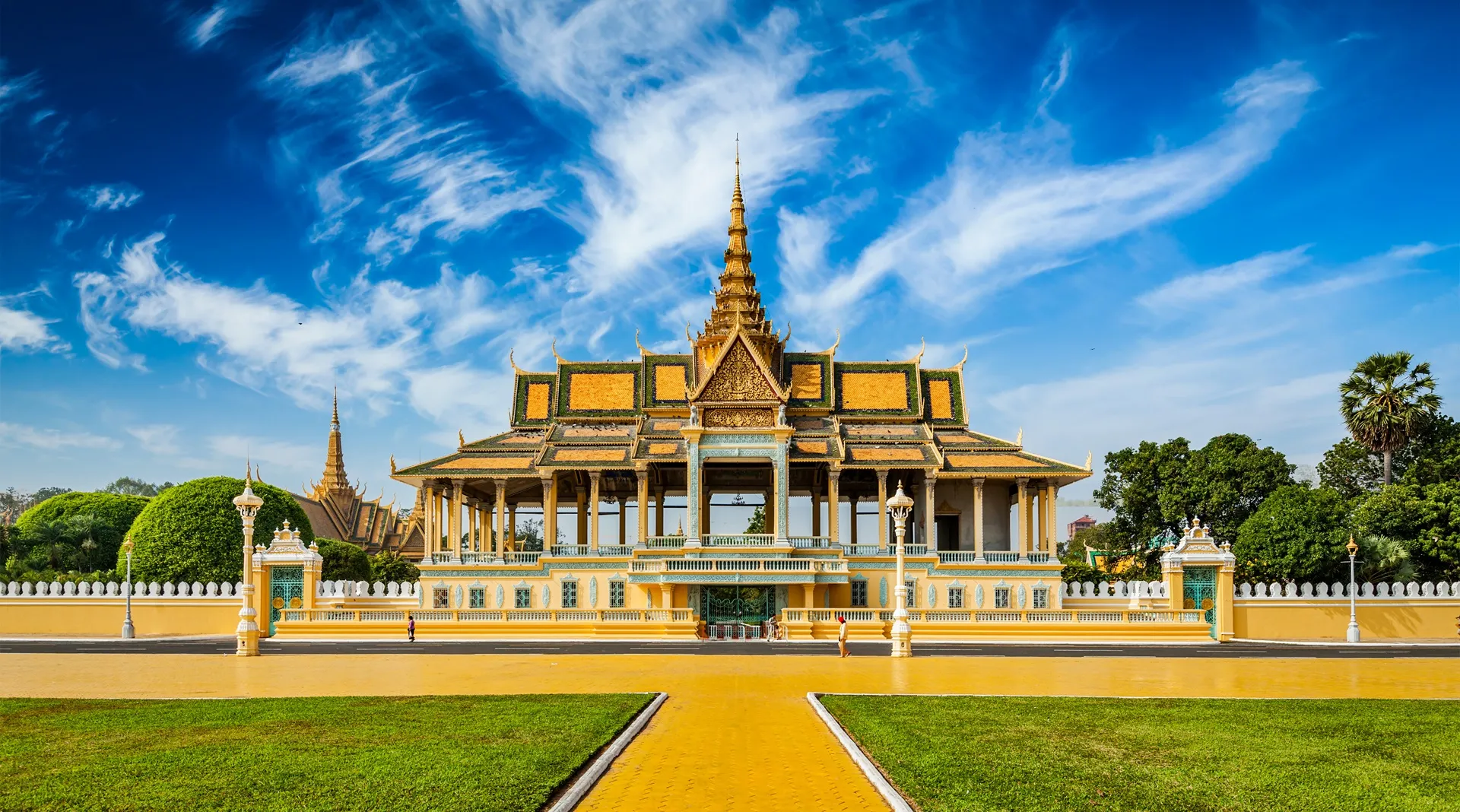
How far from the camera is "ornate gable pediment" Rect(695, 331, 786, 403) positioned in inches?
1857

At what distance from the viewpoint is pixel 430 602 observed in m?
44.8

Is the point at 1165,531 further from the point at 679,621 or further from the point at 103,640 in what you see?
the point at 103,640

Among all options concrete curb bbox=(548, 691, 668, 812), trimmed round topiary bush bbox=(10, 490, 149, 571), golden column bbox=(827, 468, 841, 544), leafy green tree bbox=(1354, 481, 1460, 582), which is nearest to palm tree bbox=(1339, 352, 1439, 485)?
leafy green tree bbox=(1354, 481, 1460, 582)

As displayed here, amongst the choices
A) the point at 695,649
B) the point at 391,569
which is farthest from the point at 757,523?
the point at 695,649

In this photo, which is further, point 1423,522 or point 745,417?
point 745,417

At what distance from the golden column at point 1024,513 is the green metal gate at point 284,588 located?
29.0 metres

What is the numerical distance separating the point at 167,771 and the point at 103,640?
99.2 ft

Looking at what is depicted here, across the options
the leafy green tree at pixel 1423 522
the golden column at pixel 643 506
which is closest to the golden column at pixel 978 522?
the golden column at pixel 643 506

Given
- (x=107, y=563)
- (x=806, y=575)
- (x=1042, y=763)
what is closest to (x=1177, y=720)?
(x=1042, y=763)

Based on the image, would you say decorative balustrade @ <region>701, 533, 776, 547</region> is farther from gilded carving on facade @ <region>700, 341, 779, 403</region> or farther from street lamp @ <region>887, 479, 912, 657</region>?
street lamp @ <region>887, 479, 912, 657</region>

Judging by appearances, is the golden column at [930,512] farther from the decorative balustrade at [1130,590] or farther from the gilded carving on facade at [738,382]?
the gilded carving on facade at [738,382]

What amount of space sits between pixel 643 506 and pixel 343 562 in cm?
2607

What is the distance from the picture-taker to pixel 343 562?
210 feet

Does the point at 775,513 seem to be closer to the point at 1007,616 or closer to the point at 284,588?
the point at 1007,616
